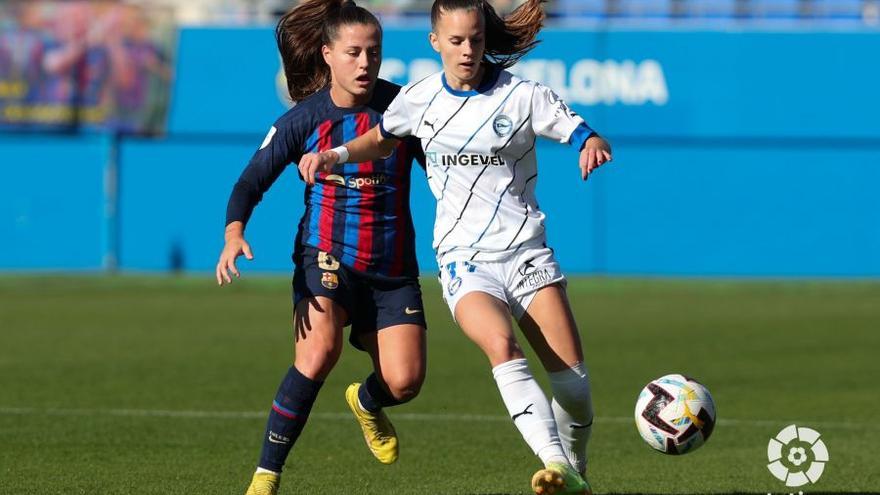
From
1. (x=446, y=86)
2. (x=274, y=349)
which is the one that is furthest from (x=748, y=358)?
(x=446, y=86)

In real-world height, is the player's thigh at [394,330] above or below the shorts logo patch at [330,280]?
below

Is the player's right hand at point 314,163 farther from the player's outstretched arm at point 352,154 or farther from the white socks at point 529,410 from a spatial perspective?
the white socks at point 529,410

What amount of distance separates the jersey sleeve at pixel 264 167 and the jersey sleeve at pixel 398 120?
0.50 metres

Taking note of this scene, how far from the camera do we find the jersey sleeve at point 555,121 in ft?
20.8

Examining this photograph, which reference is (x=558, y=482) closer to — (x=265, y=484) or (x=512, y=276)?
(x=512, y=276)

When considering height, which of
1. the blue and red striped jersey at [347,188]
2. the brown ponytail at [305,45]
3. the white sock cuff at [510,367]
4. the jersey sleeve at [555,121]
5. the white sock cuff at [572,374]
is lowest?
the white sock cuff at [572,374]

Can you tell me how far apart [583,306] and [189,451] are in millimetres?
12901

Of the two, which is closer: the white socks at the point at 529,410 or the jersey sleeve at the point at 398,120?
the white socks at the point at 529,410

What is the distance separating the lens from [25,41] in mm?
28062

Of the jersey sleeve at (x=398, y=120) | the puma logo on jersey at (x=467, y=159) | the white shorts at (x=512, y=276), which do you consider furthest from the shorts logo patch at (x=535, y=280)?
the jersey sleeve at (x=398, y=120)

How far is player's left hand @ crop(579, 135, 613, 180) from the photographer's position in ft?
19.8

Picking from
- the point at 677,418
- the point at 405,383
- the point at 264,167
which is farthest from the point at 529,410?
the point at 264,167

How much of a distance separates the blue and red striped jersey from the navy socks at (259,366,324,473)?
Answer: 0.60m

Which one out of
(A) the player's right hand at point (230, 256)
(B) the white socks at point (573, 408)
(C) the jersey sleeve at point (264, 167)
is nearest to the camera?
(A) the player's right hand at point (230, 256)
